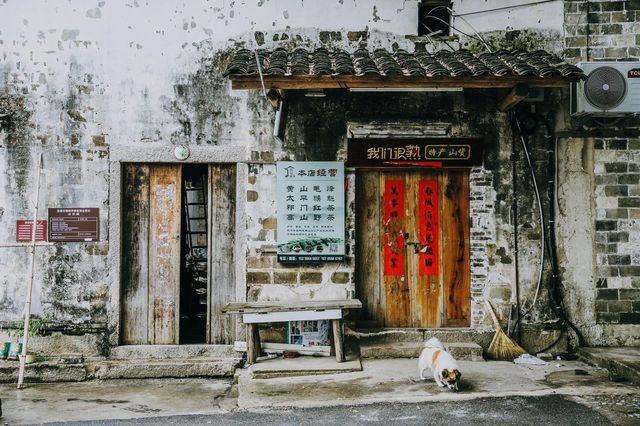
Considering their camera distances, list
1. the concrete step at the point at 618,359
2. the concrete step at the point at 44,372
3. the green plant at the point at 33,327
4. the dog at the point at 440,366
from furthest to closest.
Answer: the green plant at the point at 33,327
the concrete step at the point at 44,372
the concrete step at the point at 618,359
the dog at the point at 440,366

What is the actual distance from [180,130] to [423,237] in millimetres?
3466

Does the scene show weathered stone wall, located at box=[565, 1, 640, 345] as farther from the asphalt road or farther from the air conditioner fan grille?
the asphalt road

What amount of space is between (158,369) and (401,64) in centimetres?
476

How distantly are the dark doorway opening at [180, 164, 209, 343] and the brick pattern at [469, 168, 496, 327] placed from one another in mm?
3510

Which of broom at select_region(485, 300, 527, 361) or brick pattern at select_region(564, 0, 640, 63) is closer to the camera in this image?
broom at select_region(485, 300, 527, 361)

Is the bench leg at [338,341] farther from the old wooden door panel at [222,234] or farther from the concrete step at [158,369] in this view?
the old wooden door panel at [222,234]

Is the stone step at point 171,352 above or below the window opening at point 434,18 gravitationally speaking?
below

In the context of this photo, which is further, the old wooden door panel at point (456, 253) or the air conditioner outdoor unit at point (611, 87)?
the old wooden door panel at point (456, 253)

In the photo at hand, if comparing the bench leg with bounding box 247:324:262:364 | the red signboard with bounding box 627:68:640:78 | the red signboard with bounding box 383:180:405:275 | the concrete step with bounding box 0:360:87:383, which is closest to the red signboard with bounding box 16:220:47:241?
the concrete step with bounding box 0:360:87:383

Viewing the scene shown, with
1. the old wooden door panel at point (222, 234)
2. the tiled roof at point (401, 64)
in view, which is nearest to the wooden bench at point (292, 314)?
the old wooden door panel at point (222, 234)

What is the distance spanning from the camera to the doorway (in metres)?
8.40

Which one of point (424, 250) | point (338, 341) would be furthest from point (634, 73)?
point (338, 341)

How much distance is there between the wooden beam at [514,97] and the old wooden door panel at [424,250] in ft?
4.15

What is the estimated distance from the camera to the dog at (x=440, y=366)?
21.5ft
